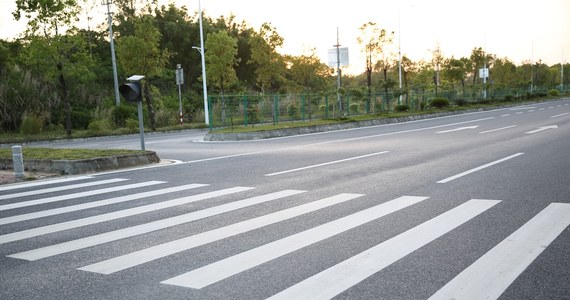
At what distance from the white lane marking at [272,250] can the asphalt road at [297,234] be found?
17mm

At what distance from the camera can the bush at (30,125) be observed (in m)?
27.0

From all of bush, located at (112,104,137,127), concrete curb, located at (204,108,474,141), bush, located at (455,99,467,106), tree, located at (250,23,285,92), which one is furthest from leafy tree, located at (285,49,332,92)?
concrete curb, located at (204,108,474,141)

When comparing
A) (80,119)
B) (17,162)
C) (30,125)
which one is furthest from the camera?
(80,119)

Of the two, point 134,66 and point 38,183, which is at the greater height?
point 134,66

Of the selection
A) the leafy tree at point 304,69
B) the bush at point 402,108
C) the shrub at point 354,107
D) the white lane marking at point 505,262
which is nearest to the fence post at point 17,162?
the white lane marking at point 505,262

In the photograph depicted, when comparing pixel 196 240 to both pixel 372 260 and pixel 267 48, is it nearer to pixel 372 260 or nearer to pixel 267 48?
pixel 372 260

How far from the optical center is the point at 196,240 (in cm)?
505

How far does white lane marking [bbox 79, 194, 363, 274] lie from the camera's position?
4340 millimetres

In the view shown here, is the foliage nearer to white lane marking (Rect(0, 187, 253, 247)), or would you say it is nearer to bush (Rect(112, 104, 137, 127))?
bush (Rect(112, 104, 137, 127))

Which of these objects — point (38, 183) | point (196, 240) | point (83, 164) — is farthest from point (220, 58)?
point (196, 240)

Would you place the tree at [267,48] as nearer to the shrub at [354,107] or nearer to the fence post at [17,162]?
the shrub at [354,107]

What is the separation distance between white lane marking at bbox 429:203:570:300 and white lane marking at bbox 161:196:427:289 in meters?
1.52

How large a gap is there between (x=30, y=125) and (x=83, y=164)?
18.7m

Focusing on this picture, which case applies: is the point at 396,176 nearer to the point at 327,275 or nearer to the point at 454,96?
the point at 327,275
